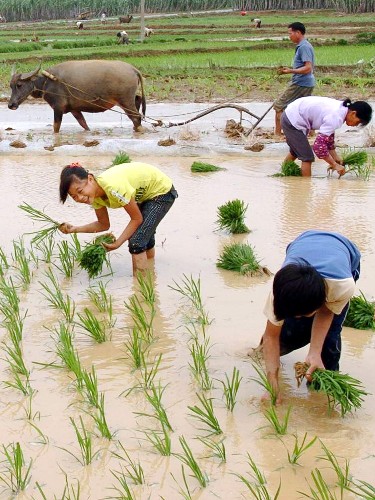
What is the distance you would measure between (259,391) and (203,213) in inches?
126

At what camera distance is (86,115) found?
1275 centimetres

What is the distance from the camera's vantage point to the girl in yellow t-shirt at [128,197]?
14.8ft

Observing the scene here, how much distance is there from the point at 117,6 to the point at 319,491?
4336cm

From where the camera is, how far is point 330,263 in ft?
10.5

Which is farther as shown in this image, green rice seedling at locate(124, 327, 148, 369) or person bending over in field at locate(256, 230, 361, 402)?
green rice seedling at locate(124, 327, 148, 369)

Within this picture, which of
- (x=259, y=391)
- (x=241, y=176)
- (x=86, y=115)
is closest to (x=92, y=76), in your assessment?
(x=86, y=115)

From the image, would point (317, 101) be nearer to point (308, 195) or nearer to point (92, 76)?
point (308, 195)

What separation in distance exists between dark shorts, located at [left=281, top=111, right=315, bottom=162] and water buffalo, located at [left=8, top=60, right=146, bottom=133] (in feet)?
11.8

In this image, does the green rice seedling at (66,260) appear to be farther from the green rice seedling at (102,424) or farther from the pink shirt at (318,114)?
the pink shirt at (318,114)

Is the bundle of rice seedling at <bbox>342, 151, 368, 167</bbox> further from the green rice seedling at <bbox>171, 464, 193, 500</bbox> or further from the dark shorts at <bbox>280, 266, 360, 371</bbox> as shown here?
the green rice seedling at <bbox>171, 464, 193, 500</bbox>

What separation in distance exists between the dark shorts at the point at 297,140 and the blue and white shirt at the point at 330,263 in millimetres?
4078

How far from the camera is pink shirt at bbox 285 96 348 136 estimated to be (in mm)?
6926

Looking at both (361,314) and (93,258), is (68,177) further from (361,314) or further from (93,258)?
(361,314)

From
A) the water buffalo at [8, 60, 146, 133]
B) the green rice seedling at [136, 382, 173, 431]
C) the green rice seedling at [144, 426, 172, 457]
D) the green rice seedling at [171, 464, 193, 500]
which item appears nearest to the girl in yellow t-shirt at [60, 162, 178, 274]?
the green rice seedling at [136, 382, 173, 431]
